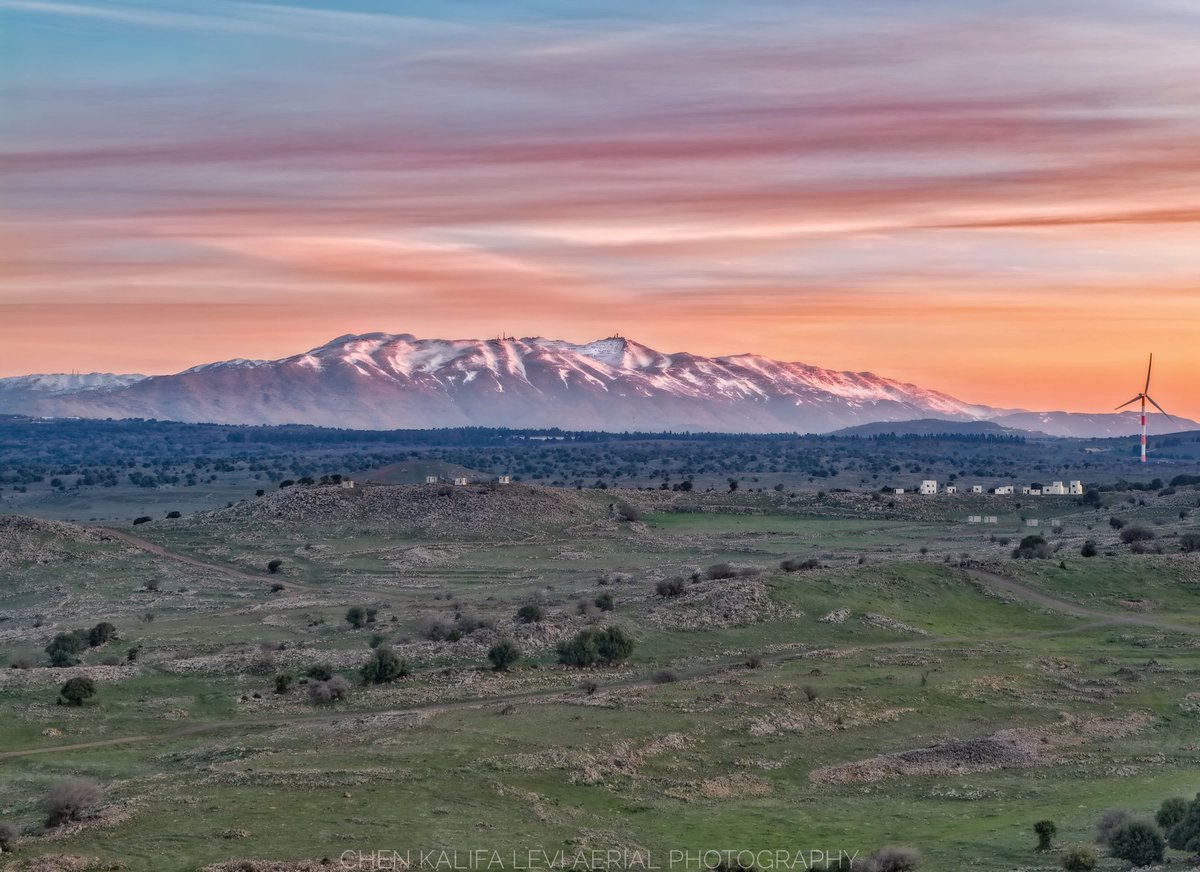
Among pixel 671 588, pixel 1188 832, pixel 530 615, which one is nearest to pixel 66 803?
pixel 1188 832

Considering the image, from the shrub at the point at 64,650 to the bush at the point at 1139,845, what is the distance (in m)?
57.0

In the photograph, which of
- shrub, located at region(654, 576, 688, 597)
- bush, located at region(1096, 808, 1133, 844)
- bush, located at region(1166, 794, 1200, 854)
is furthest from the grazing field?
bush, located at region(1096, 808, 1133, 844)

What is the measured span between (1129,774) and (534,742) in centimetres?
2272

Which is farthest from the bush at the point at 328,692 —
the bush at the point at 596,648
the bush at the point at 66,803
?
the bush at the point at 66,803

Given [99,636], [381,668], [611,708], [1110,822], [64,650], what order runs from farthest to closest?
[99,636] < [64,650] < [381,668] < [611,708] < [1110,822]

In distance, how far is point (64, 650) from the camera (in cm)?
7738

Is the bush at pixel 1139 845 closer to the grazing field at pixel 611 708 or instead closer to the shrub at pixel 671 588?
the grazing field at pixel 611 708

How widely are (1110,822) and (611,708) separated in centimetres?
2432

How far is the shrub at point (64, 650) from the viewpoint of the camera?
7644 centimetres

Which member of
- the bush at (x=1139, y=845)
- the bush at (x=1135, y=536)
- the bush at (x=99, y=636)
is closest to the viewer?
the bush at (x=1139, y=845)

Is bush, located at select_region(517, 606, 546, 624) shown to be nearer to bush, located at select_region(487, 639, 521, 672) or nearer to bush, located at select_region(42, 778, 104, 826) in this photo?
bush, located at select_region(487, 639, 521, 672)

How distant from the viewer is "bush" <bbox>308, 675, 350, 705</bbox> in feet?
213

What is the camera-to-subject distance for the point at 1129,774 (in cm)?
5272

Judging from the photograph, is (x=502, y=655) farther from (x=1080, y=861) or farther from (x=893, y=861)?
(x=1080, y=861)
